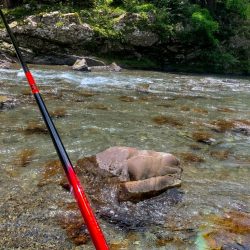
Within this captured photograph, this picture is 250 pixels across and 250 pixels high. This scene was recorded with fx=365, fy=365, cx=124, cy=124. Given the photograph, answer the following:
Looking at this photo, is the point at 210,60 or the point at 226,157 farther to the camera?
the point at 210,60

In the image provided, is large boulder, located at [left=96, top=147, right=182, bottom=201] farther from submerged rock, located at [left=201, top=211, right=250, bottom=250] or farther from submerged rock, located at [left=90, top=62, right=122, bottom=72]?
submerged rock, located at [left=90, top=62, right=122, bottom=72]

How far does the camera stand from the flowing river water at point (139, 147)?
12.6 feet

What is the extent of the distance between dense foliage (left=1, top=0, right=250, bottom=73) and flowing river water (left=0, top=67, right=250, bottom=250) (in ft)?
28.8

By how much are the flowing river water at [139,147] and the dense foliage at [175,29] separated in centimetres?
877

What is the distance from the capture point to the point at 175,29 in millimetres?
21734

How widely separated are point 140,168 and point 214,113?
547 centimetres

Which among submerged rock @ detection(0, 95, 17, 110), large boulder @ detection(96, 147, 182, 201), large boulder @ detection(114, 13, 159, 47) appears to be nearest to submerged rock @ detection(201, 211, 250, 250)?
large boulder @ detection(96, 147, 182, 201)

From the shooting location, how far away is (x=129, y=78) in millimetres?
15688

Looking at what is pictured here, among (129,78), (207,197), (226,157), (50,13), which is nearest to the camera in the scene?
(207,197)

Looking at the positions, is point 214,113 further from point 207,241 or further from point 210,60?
point 210,60

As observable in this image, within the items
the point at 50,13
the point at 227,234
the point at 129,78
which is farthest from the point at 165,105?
the point at 50,13

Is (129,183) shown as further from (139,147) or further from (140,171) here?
(139,147)

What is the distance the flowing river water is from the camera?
383 cm

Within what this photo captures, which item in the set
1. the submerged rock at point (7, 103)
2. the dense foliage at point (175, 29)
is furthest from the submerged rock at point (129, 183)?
the dense foliage at point (175, 29)
